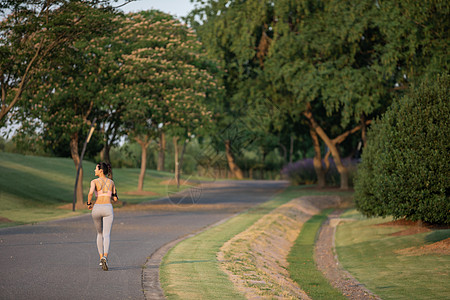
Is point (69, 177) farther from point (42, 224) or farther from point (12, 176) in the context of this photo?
point (42, 224)

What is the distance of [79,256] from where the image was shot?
1252 cm

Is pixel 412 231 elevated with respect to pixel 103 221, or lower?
lower

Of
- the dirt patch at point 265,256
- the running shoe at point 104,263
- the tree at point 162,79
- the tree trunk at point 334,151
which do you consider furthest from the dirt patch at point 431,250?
the tree trunk at point 334,151

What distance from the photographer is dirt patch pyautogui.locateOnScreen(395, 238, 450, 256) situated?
1526cm

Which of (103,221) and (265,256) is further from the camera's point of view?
(265,256)

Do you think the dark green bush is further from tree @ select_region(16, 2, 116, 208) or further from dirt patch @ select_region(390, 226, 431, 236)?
tree @ select_region(16, 2, 116, 208)

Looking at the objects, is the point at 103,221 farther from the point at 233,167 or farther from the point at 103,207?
the point at 233,167

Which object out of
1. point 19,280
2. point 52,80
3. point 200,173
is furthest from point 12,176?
point 200,173

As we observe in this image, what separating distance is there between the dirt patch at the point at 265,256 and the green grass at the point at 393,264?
1.81 meters

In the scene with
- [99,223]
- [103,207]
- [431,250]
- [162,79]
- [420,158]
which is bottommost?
[431,250]

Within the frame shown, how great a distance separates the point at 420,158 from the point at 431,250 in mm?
2583

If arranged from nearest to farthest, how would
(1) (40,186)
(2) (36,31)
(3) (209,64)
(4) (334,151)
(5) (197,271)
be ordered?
(5) (197,271), (2) (36,31), (3) (209,64), (1) (40,186), (4) (334,151)

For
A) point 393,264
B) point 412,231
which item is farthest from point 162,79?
point 393,264

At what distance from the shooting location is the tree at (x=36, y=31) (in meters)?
21.5
